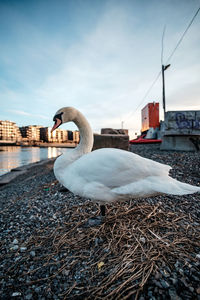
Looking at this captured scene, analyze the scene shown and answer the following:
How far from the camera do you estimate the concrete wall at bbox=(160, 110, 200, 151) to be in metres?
7.80

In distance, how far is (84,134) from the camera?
2471 millimetres

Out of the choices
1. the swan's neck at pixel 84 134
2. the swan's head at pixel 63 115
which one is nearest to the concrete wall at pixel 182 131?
the swan's neck at pixel 84 134

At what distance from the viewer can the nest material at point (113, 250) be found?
124 cm

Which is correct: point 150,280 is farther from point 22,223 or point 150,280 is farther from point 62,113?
point 62,113

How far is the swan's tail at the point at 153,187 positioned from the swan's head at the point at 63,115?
1384 millimetres

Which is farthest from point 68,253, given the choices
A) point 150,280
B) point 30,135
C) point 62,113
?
point 30,135

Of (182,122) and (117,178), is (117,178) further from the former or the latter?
(182,122)

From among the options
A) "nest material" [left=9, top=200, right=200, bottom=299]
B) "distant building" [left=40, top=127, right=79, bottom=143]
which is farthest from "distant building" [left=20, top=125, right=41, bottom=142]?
"nest material" [left=9, top=200, right=200, bottom=299]

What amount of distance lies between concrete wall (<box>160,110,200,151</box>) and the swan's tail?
23.2ft

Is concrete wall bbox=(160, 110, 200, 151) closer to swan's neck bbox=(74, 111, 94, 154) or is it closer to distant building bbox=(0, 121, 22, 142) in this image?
swan's neck bbox=(74, 111, 94, 154)

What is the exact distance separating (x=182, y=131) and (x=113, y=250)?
784 centimetres

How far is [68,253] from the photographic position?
5.33 ft

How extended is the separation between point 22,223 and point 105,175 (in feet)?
5.03

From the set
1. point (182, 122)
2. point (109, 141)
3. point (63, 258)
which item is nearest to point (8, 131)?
point (109, 141)
